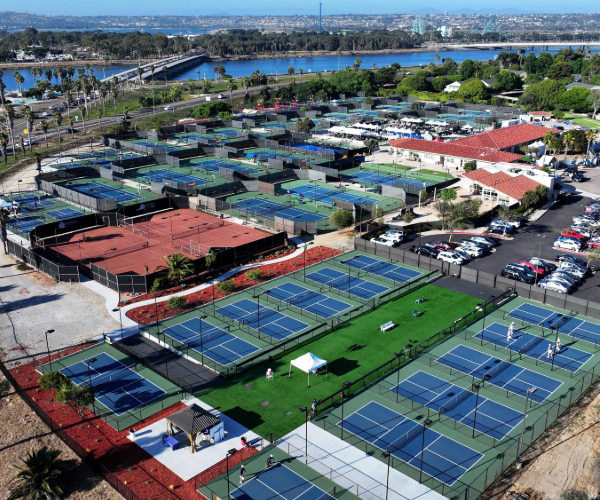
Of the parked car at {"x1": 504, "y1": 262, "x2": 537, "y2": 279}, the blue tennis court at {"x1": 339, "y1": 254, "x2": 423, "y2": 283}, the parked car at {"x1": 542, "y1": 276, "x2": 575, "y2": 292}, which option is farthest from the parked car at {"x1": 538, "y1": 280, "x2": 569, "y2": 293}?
the blue tennis court at {"x1": 339, "y1": 254, "x2": 423, "y2": 283}

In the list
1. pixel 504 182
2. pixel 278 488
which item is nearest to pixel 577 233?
pixel 504 182

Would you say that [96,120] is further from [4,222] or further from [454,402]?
[454,402]

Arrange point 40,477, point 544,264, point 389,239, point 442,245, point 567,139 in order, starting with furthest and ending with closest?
point 567,139 < point 389,239 < point 442,245 < point 544,264 < point 40,477

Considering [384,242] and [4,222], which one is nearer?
[4,222]

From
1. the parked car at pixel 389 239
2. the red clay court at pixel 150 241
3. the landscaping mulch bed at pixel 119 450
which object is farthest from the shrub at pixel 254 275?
the landscaping mulch bed at pixel 119 450

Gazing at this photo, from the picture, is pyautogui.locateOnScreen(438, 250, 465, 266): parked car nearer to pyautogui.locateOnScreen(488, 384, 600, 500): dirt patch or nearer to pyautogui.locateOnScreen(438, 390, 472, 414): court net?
pyautogui.locateOnScreen(438, 390, 472, 414): court net

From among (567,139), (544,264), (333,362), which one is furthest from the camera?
(567,139)
